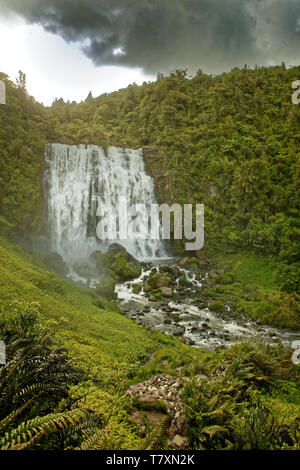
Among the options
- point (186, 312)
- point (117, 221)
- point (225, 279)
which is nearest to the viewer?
point (186, 312)

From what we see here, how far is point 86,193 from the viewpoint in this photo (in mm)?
23828

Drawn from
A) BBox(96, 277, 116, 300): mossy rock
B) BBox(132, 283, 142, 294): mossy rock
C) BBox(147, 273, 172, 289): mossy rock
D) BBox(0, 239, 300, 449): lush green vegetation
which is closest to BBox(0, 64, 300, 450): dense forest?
BBox(0, 239, 300, 449): lush green vegetation

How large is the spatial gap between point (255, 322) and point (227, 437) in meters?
11.4

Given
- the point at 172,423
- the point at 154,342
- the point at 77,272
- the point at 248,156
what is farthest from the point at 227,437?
the point at 248,156

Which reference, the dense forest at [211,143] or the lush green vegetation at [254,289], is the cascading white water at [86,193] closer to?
the dense forest at [211,143]

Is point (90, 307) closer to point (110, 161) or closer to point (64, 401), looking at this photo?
point (64, 401)

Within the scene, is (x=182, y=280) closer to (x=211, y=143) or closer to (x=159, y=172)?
(x=159, y=172)

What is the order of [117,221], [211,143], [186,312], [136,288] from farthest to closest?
[211,143] < [117,221] < [136,288] < [186,312]

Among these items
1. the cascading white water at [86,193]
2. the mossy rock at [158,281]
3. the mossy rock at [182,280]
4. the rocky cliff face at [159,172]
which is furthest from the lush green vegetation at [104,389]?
the rocky cliff face at [159,172]

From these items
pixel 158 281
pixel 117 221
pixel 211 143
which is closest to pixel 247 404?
pixel 158 281

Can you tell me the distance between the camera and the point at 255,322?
45.3 ft

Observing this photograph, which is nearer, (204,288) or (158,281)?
(158,281)

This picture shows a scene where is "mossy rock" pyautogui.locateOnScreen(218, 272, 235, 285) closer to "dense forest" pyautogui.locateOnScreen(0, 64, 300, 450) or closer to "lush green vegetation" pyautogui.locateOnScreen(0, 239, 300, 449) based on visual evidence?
"dense forest" pyautogui.locateOnScreen(0, 64, 300, 450)

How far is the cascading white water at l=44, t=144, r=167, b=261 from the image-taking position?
21906 mm
